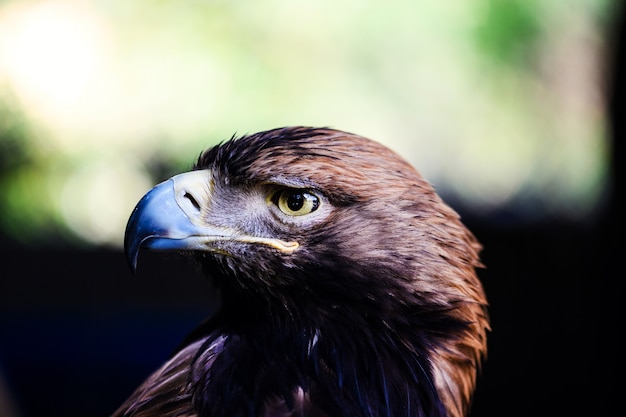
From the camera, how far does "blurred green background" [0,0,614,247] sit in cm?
424

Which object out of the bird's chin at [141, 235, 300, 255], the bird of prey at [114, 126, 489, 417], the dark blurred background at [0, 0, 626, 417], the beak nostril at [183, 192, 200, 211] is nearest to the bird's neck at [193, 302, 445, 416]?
the bird of prey at [114, 126, 489, 417]

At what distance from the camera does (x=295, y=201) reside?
153 centimetres

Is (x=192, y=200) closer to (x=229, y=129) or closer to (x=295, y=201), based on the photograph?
(x=295, y=201)

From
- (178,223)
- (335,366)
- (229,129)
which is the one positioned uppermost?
(178,223)

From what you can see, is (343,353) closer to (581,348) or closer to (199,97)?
(581,348)

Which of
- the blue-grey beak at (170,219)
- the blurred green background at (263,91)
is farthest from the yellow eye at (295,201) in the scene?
the blurred green background at (263,91)

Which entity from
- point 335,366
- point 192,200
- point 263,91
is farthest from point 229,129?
point 335,366

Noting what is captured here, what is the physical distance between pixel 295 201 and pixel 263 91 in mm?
2900

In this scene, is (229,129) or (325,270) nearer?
(325,270)

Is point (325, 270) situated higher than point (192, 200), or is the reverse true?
point (192, 200)

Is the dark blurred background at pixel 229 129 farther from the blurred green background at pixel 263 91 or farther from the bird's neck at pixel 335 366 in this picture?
the bird's neck at pixel 335 366

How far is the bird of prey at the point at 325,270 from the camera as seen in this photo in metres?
1.50

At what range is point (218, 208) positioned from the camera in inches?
61.6

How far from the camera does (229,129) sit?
170 inches
